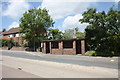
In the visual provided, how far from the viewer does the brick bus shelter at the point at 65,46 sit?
28.1 meters

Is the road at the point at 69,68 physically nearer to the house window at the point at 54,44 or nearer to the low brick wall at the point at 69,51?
the low brick wall at the point at 69,51

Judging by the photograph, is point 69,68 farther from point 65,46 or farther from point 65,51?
point 65,46

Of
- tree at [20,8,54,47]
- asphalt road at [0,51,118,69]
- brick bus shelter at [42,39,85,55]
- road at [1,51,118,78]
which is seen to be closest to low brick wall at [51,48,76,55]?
brick bus shelter at [42,39,85,55]

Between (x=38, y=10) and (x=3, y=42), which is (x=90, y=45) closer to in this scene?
(x=38, y=10)

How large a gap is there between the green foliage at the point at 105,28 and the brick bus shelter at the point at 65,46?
3.27 metres

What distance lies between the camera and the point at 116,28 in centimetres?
2422

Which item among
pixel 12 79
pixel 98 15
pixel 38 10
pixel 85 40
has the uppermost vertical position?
pixel 38 10

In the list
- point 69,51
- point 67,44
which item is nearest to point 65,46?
point 67,44

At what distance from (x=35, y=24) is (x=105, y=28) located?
64.0 feet

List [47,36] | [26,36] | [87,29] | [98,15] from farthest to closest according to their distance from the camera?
[47,36], [26,36], [87,29], [98,15]

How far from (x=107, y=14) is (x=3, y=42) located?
3607 cm

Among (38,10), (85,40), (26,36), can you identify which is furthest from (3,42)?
(85,40)

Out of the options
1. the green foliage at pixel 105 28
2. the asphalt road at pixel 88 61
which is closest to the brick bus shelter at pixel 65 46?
the green foliage at pixel 105 28

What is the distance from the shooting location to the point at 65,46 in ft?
105
